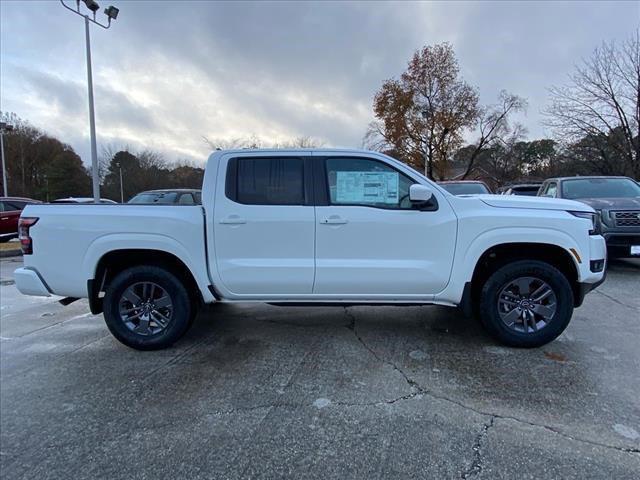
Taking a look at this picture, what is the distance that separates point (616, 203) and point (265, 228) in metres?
6.83

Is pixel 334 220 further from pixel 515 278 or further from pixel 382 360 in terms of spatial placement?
pixel 515 278

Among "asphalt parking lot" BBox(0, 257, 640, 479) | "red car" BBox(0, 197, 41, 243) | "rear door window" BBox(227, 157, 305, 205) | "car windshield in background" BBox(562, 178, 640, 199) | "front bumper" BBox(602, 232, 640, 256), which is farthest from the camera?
"red car" BBox(0, 197, 41, 243)

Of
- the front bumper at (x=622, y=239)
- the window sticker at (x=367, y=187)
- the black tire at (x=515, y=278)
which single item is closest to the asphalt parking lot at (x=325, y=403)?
the black tire at (x=515, y=278)

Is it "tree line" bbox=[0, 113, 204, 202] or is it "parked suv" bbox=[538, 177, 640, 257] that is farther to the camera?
"tree line" bbox=[0, 113, 204, 202]

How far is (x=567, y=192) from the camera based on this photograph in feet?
27.0

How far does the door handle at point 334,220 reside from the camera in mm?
3576

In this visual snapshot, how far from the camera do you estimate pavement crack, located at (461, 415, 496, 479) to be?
214cm

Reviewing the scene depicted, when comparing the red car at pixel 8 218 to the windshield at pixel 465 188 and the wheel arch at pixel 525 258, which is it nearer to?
the windshield at pixel 465 188

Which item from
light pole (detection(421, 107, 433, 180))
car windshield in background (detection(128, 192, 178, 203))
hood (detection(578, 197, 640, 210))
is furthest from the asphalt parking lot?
light pole (detection(421, 107, 433, 180))

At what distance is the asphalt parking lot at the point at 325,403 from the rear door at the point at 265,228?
0.75m

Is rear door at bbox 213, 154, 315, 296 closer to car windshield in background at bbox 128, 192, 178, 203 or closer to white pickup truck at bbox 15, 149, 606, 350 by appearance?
white pickup truck at bbox 15, 149, 606, 350

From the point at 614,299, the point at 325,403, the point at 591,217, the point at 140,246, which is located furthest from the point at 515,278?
the point at 140,246

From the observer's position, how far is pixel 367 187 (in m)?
3.70

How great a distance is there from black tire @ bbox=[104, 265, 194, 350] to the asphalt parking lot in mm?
145
